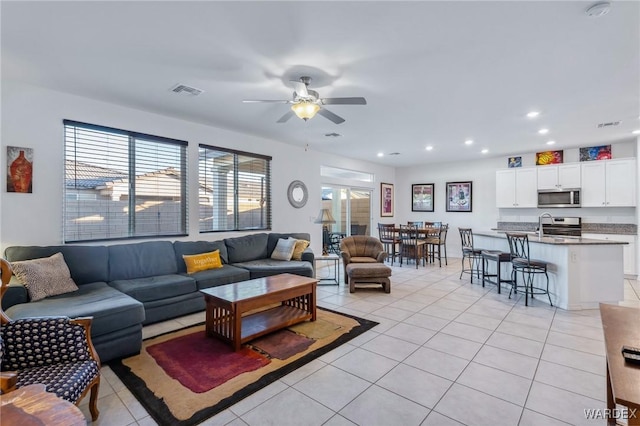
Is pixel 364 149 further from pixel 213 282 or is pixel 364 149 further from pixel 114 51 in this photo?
pixel 114 51

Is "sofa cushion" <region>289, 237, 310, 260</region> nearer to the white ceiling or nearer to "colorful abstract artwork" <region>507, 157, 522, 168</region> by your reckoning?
the white ceiling

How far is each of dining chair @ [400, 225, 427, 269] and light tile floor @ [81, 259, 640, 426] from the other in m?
3.03

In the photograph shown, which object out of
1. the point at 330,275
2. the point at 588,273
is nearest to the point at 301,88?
the point at 330,275

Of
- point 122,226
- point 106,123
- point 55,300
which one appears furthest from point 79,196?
point 55,300

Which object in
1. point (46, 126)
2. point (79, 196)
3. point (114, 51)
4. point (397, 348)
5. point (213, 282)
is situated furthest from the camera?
point (213, 282)

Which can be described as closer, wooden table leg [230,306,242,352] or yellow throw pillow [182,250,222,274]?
wooden table leg [230,306,242,352]

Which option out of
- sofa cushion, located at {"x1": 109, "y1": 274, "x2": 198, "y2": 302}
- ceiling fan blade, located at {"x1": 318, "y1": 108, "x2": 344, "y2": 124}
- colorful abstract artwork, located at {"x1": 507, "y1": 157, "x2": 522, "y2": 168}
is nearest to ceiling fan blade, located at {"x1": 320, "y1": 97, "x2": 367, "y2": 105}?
ceiling fan blade, located at {"x1": 318, "y1": 108, "x2": 344, "y2": 124}

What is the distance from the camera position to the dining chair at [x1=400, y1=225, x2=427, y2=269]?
→ 7.05 m

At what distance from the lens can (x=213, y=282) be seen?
4121 mm

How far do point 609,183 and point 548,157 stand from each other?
1.26 meters

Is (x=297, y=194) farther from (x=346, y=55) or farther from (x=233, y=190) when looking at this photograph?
(x=346, y=55)

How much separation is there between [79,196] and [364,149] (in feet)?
17.4

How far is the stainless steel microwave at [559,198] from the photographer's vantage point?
651 centimetres

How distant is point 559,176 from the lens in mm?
6742
